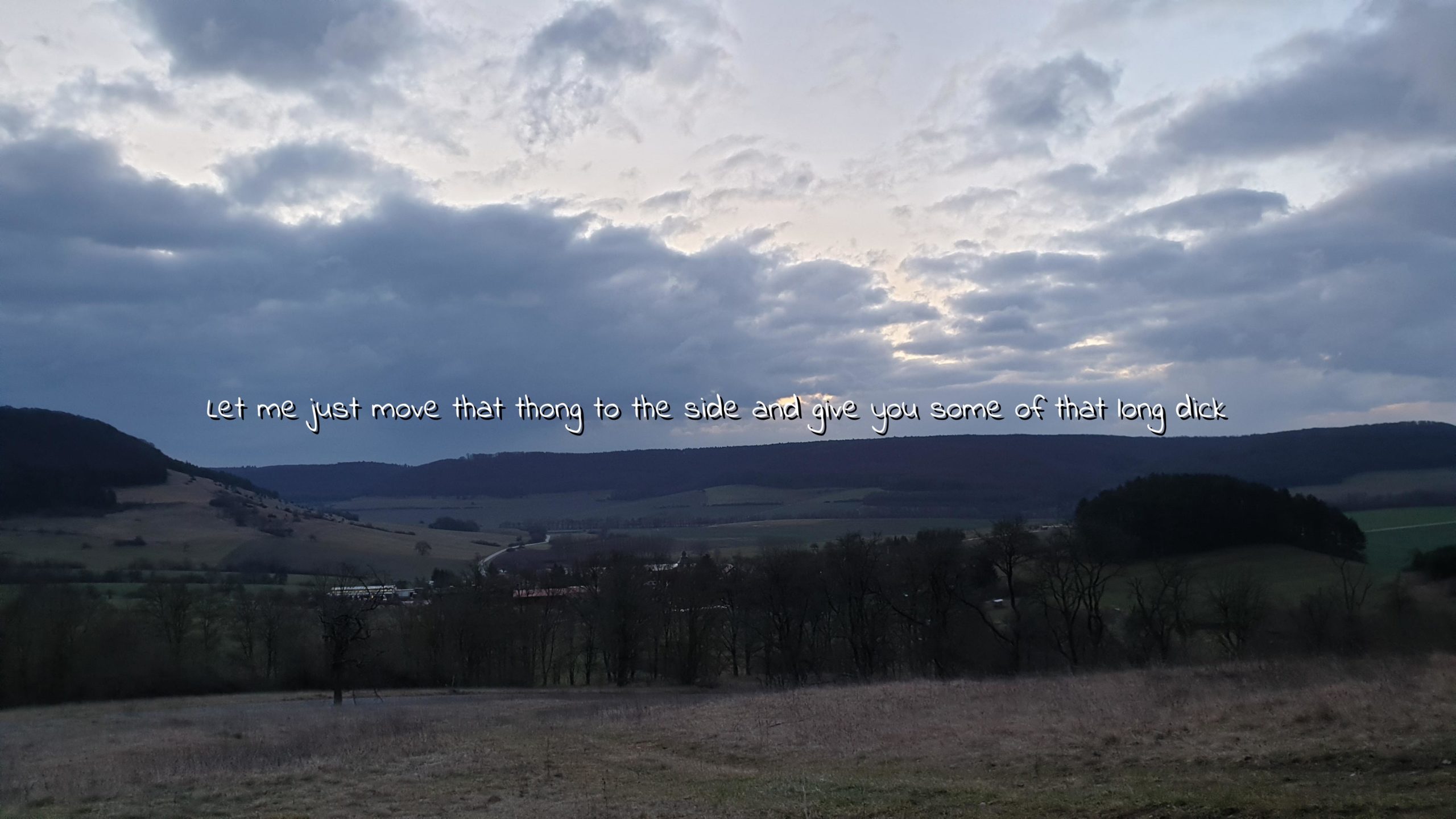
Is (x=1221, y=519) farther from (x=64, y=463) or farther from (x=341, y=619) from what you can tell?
(x=64, y=463)

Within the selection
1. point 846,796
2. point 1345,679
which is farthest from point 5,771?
point 1345,679

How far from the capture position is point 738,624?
64.3 m

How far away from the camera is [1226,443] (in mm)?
145875

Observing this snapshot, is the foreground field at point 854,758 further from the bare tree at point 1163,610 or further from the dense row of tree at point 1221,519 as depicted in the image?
the dense row of tree at point 1221,519

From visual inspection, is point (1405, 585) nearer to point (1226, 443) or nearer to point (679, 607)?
point (679, 607)

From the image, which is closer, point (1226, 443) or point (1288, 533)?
point (1288, 533)

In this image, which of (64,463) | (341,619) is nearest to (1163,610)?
(341,619)

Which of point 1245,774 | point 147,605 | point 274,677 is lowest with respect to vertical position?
point 274,677

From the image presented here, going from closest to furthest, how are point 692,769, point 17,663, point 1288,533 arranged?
point 692,769
point 17,663
point 1288,533

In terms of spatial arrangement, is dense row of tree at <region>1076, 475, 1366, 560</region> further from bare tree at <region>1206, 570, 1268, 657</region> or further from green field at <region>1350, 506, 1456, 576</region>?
bare tree at <region>1206, 570, 1268, 657</region>

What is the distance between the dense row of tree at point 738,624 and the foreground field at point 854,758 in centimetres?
2099

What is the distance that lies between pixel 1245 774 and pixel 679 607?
5537 centimetres

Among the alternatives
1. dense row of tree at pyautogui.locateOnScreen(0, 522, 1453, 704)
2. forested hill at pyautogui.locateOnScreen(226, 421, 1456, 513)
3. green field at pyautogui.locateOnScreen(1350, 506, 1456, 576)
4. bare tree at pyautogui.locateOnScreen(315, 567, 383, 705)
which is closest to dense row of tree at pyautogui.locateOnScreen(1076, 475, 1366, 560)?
green field at pyautogui.locateOnScreen(1350, 506, 1456, 576)

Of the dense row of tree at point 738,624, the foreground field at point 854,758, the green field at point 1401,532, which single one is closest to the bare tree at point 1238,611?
the dense row of tree at point 738,624
